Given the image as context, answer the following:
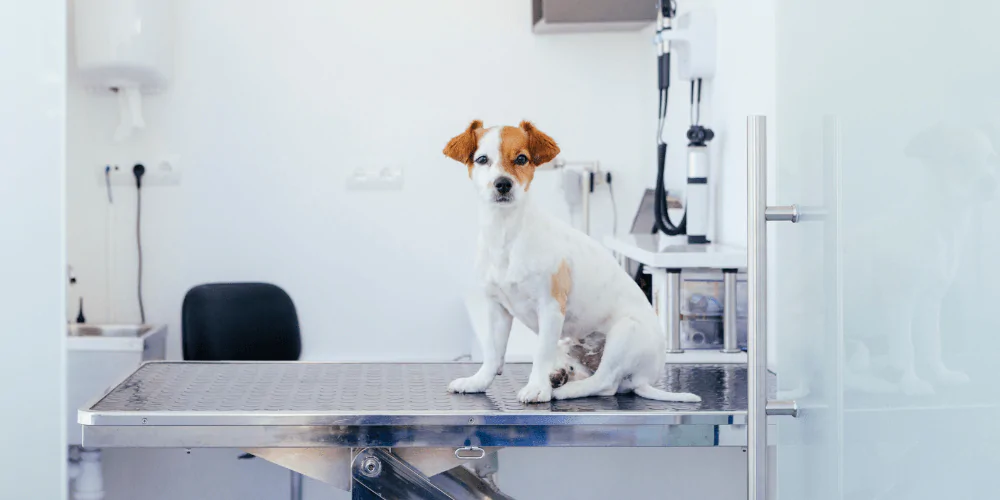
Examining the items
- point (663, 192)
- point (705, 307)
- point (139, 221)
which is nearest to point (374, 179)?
point (139, 221)

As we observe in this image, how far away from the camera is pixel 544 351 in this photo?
1.60 m

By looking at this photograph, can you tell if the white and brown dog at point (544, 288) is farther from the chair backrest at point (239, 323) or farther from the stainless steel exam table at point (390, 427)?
the chair backrest at point (239, 323)

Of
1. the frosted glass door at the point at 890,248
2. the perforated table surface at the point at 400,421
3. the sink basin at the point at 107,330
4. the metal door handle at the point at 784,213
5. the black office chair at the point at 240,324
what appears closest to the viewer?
the frosted glass door at the point at 890,248

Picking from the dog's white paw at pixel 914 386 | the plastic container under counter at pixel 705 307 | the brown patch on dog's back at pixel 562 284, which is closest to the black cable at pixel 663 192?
the plastic container under counter at pixel 705 307

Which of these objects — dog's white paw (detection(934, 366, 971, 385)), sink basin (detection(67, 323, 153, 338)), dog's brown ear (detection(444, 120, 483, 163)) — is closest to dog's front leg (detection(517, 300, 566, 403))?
dog's brown ear (detection(444, 120, 483, 163))

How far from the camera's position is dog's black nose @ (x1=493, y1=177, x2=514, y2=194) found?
59.9 inches

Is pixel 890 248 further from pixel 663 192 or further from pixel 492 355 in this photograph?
pixel 663 192

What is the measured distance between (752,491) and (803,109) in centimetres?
40

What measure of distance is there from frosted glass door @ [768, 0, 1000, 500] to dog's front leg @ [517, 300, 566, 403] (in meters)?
0.61

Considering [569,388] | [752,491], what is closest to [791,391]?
[752,491]

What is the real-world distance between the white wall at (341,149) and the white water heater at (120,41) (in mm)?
174

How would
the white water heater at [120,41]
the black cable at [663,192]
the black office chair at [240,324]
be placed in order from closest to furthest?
1. the black cable at [663,192]
2. the black office chair at [240,324]
3. the white water heater at [120,41]

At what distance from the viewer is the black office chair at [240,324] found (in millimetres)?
3092

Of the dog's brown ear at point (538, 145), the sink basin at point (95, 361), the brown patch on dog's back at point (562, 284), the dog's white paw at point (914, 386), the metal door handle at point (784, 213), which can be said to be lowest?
the sink basin at point (95, 361)
